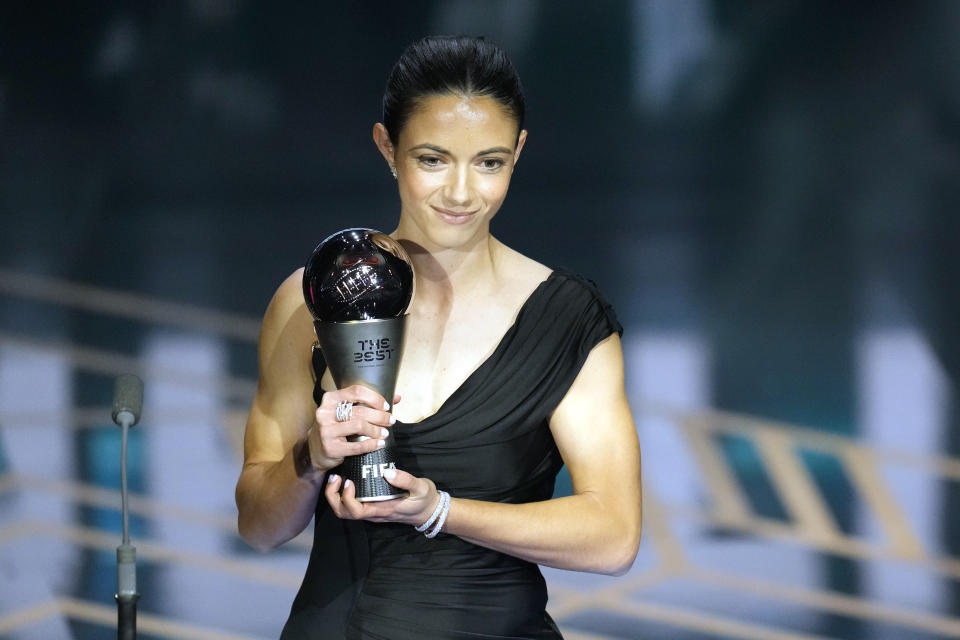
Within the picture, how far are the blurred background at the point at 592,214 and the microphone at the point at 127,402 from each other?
340cm

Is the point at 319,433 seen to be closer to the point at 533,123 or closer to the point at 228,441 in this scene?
the point at 228,441

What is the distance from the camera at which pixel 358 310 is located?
5.64 ft

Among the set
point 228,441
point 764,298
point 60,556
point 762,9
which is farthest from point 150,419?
point 762,9

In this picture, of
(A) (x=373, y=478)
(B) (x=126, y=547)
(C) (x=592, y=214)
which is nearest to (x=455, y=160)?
(A) (x=373, y=478)

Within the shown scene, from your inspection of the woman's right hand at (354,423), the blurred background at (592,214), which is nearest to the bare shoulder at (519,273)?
the woman's right hand at (354,423)

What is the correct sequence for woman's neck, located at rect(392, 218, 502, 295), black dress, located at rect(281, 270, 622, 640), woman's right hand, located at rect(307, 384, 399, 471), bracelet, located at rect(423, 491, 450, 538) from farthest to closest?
woman's neck, located at rect(392, 218, 502, 295)
black dress, located at rect(281, 270, 622, 640)
bracelet, located at rect(423, 491, 450, 538)
woman's right hand, located at rect(307, 384, 399, 471)

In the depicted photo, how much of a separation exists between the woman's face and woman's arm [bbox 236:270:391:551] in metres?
0.29

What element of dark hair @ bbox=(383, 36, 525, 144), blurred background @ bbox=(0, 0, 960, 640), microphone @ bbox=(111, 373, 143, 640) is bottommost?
microphone @ bbox=(111, 373, 143, 640)

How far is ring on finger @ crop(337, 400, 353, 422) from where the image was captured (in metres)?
1.66

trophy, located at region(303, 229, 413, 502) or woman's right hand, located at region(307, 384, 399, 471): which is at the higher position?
trophy, located at region(303, 229, 413, 502)

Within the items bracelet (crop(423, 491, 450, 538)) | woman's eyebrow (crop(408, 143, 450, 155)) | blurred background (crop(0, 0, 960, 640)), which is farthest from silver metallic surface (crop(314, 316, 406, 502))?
blurred background (crop(0, 0, 960, 640))

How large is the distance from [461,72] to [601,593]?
3130mm

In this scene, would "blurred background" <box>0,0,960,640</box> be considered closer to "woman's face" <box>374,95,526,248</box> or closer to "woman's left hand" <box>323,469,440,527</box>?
"woman's face" <box>374,95,526,248</box>

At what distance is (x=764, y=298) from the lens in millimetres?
6680
